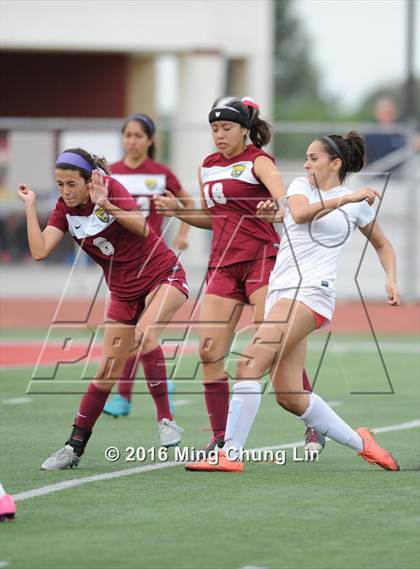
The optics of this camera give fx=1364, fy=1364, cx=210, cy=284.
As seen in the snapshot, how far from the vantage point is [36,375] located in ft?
42.6

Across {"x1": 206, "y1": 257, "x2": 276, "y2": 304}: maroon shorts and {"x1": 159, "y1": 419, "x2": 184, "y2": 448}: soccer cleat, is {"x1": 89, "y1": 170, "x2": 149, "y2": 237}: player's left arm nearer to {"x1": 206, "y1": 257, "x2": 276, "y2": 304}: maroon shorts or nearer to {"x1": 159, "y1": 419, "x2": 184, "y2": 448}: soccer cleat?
{"x1": 206, "y1": 257, "x2": 276, "y2": 304}: maroon shorts

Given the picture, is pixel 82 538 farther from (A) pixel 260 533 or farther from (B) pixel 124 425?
(B) pixel 124 425

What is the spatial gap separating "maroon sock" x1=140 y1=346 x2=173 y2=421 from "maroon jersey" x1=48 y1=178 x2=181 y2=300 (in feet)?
1.37

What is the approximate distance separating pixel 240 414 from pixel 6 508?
5.76 feet

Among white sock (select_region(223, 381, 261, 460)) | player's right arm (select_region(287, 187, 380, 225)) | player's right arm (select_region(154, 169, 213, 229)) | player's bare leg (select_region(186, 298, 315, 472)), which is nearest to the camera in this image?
player's right arm (select_region(287, 187, 380, 225))

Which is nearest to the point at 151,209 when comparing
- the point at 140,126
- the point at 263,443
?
the point at 140,126

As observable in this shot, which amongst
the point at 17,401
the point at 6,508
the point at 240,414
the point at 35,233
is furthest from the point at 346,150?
the point at 17,401

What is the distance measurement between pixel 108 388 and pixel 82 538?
2.17m

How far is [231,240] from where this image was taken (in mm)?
8414

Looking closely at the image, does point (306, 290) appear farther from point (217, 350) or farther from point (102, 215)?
point (102, 215)

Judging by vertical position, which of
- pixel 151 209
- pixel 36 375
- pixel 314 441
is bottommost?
pixel 36 375

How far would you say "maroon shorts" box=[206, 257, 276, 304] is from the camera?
832cm

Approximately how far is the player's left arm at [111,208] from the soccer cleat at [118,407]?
279 cm

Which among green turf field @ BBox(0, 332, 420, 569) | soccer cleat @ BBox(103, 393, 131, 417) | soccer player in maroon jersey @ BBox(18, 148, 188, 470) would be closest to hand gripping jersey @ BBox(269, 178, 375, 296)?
soccer player in maroon jersey @ BBox(18, 148, 188, 470)
